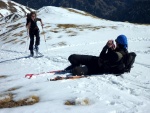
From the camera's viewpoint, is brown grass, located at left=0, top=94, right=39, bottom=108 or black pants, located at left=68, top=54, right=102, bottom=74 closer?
brown grass, located at left=0, top=94, right=39, bottom=108

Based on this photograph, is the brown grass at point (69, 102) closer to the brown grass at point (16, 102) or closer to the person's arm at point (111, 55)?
the brown grass at point (16, 102)

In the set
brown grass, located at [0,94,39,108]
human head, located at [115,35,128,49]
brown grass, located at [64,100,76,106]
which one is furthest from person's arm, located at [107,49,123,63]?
brown grass, located at [0,94,39,108]

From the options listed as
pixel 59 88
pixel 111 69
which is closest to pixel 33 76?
pixel 59 88

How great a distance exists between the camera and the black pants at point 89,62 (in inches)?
474

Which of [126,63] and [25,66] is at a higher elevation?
[126,63]

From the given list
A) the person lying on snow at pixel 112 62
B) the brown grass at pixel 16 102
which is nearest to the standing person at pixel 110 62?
the person lying on snow at pixel 112 62

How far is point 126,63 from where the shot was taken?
1174 centimetres

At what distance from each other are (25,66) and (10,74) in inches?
73.6

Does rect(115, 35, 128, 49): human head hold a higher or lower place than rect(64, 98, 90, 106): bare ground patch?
higher

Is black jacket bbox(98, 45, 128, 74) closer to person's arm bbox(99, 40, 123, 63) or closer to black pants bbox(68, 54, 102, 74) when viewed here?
person's arm bbox(99, 40, 123, 63)

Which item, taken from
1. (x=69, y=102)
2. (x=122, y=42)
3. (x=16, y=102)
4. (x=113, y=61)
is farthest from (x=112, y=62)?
(x=16, y=102)

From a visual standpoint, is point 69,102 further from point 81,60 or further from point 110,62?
point 81,60

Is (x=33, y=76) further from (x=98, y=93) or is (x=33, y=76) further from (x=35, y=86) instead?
(x=98, y=93)

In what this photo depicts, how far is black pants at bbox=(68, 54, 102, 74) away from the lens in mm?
12047
